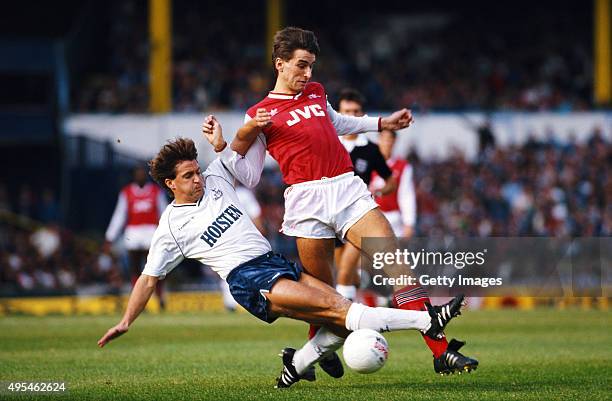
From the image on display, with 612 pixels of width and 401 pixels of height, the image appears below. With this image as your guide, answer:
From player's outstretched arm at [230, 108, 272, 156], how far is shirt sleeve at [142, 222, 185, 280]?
0.82m

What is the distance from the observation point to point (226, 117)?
31.1 m

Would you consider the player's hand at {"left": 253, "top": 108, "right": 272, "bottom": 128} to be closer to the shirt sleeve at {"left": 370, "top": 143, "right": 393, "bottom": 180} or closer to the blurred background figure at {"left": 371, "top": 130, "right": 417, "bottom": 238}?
the shirt sleeve at {"left": 370, "top": 143, "right": 393, "bottom": 180}

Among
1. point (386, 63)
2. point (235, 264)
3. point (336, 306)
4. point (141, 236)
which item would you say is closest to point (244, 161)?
point (235, 264)

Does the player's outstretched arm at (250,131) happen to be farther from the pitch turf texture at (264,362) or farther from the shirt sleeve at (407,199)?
the shirt sleeve at (407,199)

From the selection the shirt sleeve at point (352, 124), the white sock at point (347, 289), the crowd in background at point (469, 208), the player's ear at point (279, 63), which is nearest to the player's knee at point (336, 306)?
the shirt sleeve at point (352, 124)

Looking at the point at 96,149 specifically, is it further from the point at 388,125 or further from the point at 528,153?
the point at 388,125

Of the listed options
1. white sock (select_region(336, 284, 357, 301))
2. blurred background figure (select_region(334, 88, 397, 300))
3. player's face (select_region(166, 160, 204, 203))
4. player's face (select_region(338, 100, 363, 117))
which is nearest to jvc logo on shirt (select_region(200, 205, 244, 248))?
player's face (select_region(166, 160, 204, 203))

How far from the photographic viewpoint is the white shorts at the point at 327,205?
343 inches

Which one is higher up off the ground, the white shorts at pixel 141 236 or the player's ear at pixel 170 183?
the white shorts at pixel 141 236

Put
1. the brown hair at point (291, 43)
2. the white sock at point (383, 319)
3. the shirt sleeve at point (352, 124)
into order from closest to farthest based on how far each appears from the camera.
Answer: the white sock at point (383, 319) → the brown hair at point (291, 43) → the shirt sleeve at point (352, 124)

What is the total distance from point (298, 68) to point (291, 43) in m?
0.19

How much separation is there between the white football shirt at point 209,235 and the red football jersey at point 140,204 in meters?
11.5

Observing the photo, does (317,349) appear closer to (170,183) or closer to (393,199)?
(170,183)

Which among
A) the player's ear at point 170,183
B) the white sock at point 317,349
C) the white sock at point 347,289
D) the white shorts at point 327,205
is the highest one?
the player's ear at point 170,183
